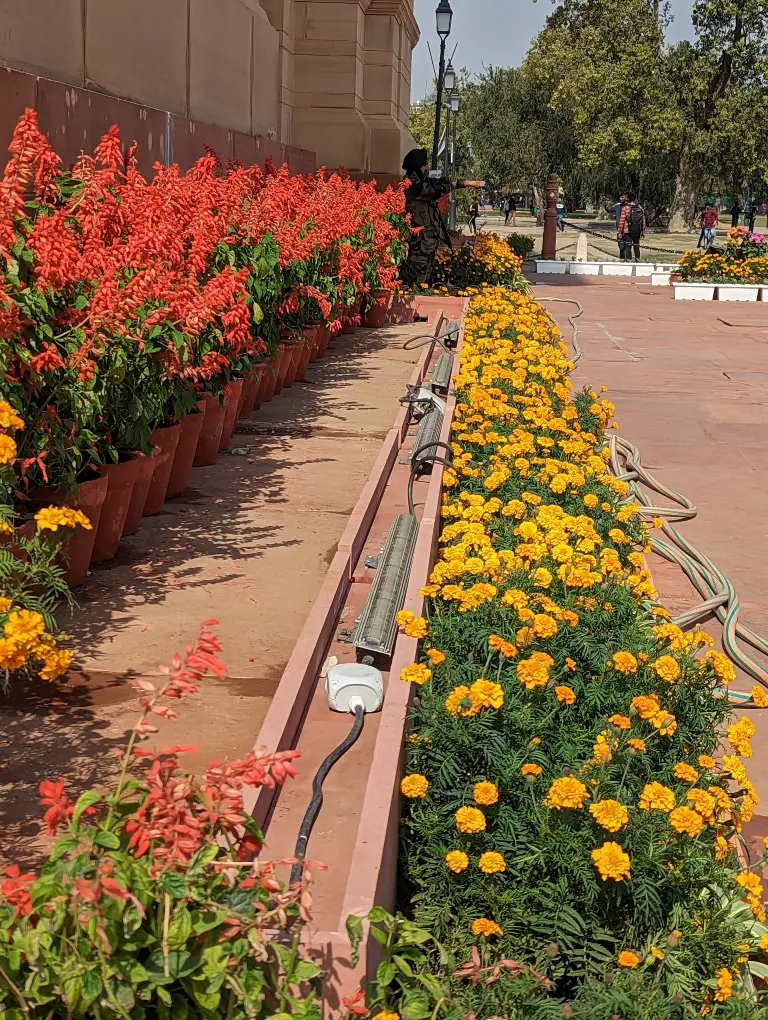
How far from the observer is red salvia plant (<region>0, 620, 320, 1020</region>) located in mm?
1893

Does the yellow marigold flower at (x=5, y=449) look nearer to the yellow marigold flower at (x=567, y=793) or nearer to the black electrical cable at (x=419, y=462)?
the yellow marigold flower at (x=567, y=793)

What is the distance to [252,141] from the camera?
13188 millimetres

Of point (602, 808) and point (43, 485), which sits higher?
point (43, 485)

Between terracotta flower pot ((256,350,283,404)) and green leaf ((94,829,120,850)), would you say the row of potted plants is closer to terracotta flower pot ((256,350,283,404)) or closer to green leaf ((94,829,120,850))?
terracotta flower pot ((256,350,283,404))

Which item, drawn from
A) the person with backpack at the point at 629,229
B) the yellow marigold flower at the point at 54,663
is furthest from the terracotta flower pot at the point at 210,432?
the person with backpack at the point at 629,229

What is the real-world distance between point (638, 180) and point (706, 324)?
44965 mm

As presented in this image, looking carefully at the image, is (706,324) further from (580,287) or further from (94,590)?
(94,590)

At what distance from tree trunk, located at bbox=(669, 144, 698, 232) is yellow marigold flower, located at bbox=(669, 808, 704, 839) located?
47755mm

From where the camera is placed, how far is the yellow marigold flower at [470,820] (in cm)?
302

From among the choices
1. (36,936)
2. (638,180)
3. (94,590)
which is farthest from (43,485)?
(638,180)

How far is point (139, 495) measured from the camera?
17.6 feet

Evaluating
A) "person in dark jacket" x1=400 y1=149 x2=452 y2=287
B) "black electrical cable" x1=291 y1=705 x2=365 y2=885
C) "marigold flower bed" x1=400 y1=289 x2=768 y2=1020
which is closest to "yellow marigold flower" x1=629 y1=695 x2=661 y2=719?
"marigold flower bed" x1=400 y1=289 x2=768 y2=1020

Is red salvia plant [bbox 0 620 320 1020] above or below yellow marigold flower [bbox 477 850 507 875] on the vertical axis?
above

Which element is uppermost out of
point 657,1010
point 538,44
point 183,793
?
point 538,44
